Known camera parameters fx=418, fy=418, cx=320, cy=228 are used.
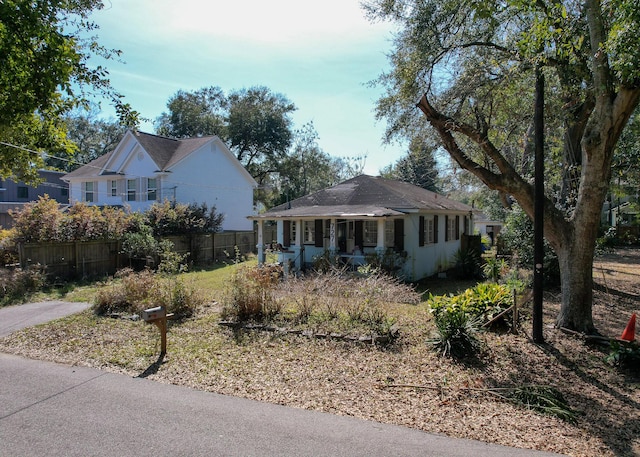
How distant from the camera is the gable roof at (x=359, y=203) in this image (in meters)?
14.6

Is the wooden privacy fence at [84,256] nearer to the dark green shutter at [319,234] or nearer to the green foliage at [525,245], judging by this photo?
the dark green shutter at [319,234]

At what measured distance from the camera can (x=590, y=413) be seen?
4695 mm

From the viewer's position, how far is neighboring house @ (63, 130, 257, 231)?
80.9ft

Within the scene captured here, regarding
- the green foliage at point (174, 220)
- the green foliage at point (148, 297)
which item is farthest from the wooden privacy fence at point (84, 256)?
the green foliage at point (148, 297)

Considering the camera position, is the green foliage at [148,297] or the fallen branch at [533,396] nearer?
the fallen branch at [533,396]

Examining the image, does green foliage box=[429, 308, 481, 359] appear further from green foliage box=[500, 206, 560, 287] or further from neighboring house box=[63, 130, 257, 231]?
neighboring house box=[63, 130, 257, 231]

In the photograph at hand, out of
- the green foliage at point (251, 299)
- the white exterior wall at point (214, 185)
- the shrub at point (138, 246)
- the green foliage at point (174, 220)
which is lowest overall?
the green foliage at point (251, 299)

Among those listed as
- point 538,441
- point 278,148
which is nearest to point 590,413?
point 538,441

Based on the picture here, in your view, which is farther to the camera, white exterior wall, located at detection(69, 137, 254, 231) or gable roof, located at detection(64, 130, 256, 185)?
white exterior wall, located at detection(69, 137, 254, 231)

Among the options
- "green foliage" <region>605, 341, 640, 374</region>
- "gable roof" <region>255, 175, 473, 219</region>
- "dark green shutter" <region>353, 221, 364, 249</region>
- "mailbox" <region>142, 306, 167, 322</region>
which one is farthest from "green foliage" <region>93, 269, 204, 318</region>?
"green foliage" <region>605, 341, 640, 374</region>

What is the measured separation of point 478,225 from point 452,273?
2594 cm

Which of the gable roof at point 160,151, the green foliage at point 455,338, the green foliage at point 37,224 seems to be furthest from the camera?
the gable roof at point 160,151

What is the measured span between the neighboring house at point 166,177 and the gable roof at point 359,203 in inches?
264

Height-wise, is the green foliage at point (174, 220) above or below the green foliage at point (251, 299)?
above
